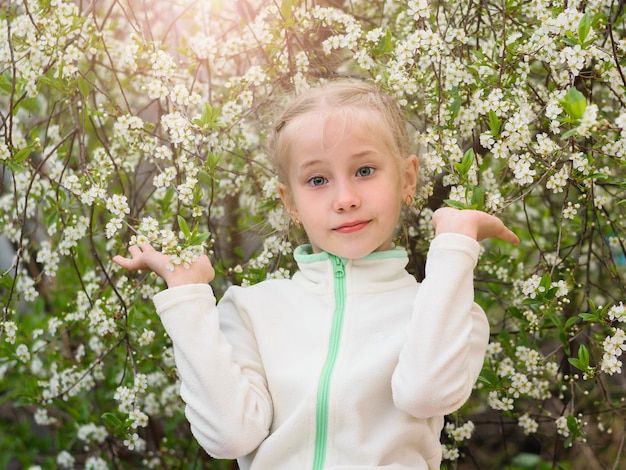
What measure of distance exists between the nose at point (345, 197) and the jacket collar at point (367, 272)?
154 mm

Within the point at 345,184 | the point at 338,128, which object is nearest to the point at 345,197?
the point at 345,184

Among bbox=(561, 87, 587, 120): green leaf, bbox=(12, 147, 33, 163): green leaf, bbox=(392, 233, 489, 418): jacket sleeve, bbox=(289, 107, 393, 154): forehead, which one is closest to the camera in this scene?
bbox=(561, 87, 587, 120): green leaf

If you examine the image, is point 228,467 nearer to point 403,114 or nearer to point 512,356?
point 512,356

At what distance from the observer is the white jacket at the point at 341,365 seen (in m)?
1.49

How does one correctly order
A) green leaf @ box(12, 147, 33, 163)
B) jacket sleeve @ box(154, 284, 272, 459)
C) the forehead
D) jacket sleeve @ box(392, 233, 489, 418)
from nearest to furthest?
jacket sleeve @ box(392, 233, 489, 418) → jacket sleeve @ box(154, 284, 272, 459) → the forehead → green leaf @ box(12, 147, 33, 163)

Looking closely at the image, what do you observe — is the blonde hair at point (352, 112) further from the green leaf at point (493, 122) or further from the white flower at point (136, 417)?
the white flower at point (136, 417)

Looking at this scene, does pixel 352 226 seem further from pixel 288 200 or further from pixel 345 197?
pixel 288 200

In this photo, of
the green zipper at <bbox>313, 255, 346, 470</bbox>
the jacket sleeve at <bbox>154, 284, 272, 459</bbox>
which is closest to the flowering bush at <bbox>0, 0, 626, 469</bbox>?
the jacket sleeve at <bbox>154, 284, 272, 459</bbox>

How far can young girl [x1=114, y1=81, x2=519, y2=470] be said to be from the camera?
59.5 inches

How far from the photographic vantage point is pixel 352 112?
1.71 metres

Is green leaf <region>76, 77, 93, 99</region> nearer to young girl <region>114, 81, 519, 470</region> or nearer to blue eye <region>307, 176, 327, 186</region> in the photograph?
young girl <region>114, 81, 519, 470</region>

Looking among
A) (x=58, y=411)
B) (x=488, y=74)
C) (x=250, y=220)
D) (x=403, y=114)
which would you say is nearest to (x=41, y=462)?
(x=58, y=411)

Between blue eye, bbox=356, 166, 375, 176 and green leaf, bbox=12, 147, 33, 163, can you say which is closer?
blue eye, bbox=356, 166, 375, 176

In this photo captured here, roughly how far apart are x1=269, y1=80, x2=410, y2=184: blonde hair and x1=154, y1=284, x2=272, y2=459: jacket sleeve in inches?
15.6
